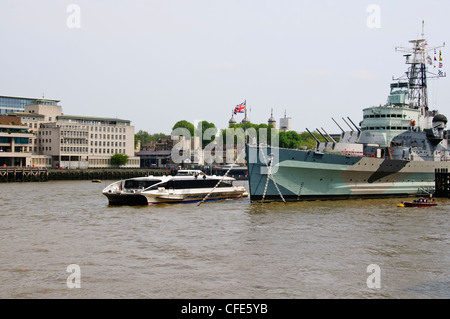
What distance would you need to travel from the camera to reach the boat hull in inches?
1473

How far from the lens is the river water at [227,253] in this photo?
15.2 meters

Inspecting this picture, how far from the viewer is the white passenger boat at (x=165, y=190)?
3819cm

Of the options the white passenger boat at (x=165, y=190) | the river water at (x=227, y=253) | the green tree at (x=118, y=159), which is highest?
the green tree at (x=118, y=159)

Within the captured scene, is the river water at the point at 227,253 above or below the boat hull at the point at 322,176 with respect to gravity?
below

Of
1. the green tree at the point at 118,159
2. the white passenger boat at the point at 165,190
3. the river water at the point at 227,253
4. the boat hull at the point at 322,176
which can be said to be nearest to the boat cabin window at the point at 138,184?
the white passenger boat at the point at 165,190

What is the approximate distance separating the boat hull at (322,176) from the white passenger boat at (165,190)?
5.29 m

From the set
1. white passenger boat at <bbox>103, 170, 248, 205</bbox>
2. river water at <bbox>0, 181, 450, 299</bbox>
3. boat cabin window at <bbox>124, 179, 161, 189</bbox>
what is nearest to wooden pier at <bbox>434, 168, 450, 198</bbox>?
river water at <bbox>0, 181, 450, 299</bbox>

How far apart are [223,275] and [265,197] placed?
21.7 m

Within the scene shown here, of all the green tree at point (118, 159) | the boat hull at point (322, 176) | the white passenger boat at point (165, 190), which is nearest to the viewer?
the boat hull at point (322, 176)

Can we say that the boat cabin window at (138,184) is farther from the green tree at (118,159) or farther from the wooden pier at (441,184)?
the green tree at (118,159)

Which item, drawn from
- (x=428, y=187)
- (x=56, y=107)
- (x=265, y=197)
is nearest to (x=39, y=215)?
(x=265, y=197)

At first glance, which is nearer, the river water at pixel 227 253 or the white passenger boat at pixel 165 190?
the river water at pixel 227 253

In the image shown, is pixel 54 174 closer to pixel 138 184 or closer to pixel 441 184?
pixel 138 184

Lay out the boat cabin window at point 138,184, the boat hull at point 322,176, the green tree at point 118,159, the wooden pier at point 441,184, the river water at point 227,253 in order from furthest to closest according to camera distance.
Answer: the green tree at point 118,159 → the wooden pier at point 441,184 → the boat cabin window at point 138,184 → the boat hull at point 322,176 → the river water at point 227,253
